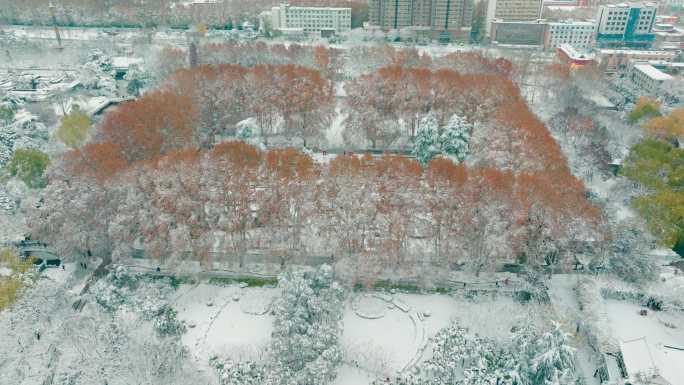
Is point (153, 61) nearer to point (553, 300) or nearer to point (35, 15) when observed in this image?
point (35, 15)

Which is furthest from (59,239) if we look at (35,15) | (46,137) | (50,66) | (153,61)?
(35,15)

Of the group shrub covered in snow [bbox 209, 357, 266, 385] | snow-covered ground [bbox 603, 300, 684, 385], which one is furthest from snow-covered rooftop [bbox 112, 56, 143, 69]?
snow-covered ground [bbox 603, 300, 684, 385]

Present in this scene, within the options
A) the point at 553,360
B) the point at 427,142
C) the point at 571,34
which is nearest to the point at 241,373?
the point at 553,360

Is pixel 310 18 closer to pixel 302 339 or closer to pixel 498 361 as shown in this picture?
pixel 302 339

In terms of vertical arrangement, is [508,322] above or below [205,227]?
below

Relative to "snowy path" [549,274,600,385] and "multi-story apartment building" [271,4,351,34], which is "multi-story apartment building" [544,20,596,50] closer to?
"multi-story apartment building" [271,4,351,34]

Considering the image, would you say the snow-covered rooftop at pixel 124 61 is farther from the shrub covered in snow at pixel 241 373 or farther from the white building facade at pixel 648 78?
the white building facade at pixel 648 78
